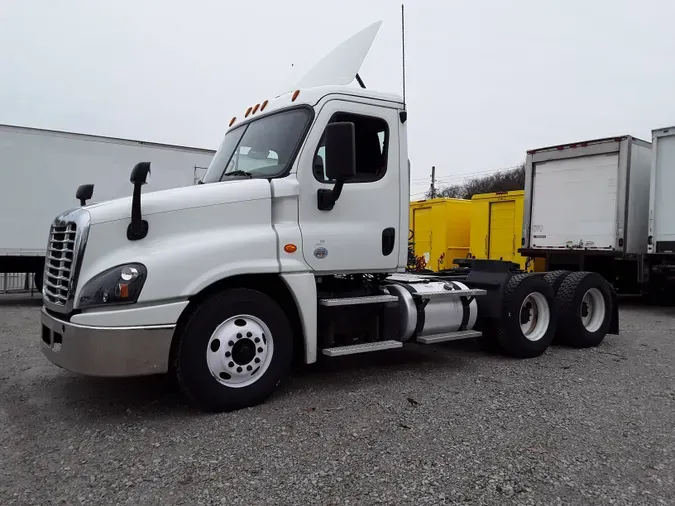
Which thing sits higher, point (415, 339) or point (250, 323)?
point (250, 323)

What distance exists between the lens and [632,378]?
5.53m

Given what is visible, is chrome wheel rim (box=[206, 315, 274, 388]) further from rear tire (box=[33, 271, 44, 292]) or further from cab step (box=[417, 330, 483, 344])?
rear tire (box=[33, 271, 44, 292])

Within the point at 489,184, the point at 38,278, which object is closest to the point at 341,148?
the point at 38,278

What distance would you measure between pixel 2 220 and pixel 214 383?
919cm

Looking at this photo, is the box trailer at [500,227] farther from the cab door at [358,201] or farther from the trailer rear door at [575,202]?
the cab door at [358,201]

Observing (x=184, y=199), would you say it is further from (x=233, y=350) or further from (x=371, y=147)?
(x=371, y=147)

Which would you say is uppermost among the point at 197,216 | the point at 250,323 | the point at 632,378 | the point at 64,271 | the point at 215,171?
the point at 215,171

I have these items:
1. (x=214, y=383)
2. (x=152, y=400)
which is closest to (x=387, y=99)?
(x=214, y=383)

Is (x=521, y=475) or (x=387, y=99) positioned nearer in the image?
(x=521, y=475)

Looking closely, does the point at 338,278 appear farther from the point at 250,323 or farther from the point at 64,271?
the point at 64,271

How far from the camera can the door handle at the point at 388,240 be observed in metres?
5.20

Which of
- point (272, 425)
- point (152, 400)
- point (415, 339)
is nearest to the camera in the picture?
point (272, 425)

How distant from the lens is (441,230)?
15273mm

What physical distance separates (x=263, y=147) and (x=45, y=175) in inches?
332
